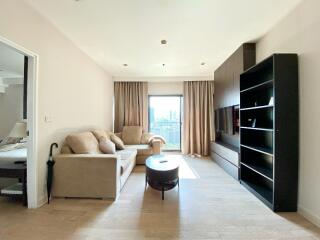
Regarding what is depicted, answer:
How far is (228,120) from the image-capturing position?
4.55 m

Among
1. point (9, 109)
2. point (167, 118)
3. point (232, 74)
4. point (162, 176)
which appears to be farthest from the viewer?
point (167, 118)

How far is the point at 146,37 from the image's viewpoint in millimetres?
3264

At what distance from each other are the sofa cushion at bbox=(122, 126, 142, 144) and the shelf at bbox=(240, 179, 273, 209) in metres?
3.15

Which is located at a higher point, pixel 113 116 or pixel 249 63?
pixel 249 63

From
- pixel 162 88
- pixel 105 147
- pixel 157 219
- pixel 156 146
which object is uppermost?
pixel 162 88

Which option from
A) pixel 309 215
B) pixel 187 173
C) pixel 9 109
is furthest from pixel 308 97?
pixel 9 109

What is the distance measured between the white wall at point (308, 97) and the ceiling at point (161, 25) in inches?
11.2

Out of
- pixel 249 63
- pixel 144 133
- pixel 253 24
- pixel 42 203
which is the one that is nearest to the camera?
pixel 42 203

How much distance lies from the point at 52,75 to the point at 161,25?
1798 mm

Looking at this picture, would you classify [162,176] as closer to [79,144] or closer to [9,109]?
[79,144]

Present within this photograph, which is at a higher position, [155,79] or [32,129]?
[155,79]

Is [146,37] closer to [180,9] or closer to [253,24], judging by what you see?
[180,9]

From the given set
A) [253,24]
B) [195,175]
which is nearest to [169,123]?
[195,175]

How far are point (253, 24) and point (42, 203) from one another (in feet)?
13.1
